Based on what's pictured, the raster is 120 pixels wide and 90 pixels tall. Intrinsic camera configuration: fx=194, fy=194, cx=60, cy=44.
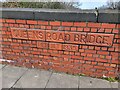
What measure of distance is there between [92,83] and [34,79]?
105 cm

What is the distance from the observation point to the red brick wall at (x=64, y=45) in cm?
→ 333

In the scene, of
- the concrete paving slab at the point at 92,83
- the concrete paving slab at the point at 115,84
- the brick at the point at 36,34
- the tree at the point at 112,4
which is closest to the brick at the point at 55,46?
the brick at the point at 36,34

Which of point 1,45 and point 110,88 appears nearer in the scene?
point 110,88

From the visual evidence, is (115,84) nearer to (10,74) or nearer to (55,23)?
(55,23)

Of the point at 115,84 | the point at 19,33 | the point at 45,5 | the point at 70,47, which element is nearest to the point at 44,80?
the point at 70,47

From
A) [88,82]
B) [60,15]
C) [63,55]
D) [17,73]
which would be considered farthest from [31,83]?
[60,15]

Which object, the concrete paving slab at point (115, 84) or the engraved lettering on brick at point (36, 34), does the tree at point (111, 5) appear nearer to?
the engraved lettering on brick at point (36, 34)

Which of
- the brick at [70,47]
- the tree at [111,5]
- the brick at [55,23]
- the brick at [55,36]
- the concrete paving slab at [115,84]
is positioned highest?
the tree at [111,5]

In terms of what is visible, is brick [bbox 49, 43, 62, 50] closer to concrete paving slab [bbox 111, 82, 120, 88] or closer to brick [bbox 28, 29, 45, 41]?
brick [bbox 28, 29, 45, 41]

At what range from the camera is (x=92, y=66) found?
3.58 m

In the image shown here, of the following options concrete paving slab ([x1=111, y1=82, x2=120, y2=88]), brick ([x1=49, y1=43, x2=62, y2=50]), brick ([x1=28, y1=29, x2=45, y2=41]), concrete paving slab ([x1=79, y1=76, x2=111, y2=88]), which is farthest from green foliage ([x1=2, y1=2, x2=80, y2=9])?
concrete paving slab ([x1=111, y1=82, x2=120, y2=88])

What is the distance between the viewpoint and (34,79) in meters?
3.54

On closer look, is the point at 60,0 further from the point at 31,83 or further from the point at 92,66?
the point at 31,83

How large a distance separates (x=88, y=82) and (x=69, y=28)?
1.02 m
